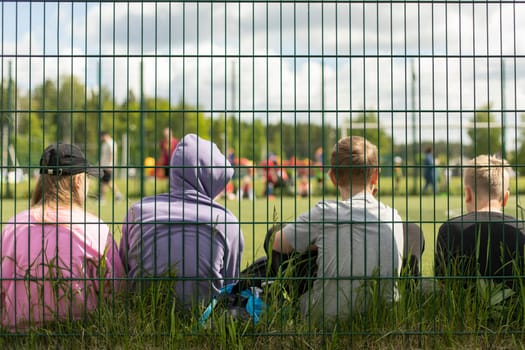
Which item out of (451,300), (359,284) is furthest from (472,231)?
(359,284)

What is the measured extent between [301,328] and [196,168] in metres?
0.99

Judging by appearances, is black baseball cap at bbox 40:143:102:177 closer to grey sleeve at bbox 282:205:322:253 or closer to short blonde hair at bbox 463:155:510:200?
grey sleeve at bbox 282:205:322:253

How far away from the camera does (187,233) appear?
4.09m

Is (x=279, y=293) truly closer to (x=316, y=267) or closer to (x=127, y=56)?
(x=316, y=267)

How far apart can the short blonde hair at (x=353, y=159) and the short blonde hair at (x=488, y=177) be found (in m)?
0.55

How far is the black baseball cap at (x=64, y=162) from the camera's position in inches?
162

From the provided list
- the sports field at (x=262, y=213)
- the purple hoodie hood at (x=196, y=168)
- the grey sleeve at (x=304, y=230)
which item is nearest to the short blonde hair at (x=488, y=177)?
the grey sleeve at (x=304, y=230)

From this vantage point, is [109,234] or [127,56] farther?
[109,234]

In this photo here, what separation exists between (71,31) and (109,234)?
42.8 inches

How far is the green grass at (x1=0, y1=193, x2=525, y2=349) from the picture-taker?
3.95 meters

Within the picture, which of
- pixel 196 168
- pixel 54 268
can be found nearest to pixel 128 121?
pixel 196 168

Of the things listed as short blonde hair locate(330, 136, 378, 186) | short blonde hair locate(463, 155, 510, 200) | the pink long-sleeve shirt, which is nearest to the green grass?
the pink long-sleeve shirt

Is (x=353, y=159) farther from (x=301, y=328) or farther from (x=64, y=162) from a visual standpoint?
(x=64, y=162)

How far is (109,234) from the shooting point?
166 inches
